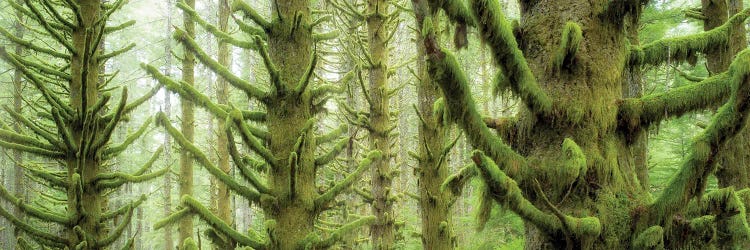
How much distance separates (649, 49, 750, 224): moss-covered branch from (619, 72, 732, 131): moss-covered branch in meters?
0.26

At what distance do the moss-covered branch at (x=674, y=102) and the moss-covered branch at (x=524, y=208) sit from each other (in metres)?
0.59

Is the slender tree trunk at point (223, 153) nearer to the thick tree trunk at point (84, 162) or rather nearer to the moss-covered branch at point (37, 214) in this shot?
the thick tree trunk at point (84, 162)

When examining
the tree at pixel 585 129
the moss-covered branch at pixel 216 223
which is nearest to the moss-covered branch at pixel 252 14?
the moss-covered branch at pixel 216 223

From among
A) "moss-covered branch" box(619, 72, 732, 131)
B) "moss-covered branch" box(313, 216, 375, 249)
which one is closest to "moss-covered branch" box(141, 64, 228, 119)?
"moss-covered branch" box(313, 216, 375, 249)

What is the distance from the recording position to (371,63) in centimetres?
810

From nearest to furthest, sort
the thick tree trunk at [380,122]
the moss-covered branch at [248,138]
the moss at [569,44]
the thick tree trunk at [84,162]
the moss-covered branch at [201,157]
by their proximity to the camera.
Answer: the moss at [569,44] < the moss-covered branch at [248,138] < the moss-covered branch at [201,157] < the thick tree trunk at [84,162] < the thick tree trunk at [380,122]

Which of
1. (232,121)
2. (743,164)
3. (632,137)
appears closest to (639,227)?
(632,137)

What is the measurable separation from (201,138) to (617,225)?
31.6m

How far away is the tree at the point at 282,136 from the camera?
3.81 m

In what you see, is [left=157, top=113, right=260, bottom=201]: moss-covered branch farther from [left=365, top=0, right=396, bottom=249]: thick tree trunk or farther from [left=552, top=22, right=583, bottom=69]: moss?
[left=365, top=0, right=396, bottom=249]: thick tree trunk

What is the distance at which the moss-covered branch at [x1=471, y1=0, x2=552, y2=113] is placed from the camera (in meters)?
1.98

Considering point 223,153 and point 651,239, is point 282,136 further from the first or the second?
point 223,153

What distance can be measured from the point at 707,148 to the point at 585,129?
20.3 inches

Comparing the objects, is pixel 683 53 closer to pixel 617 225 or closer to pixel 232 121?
pixel 617 225
